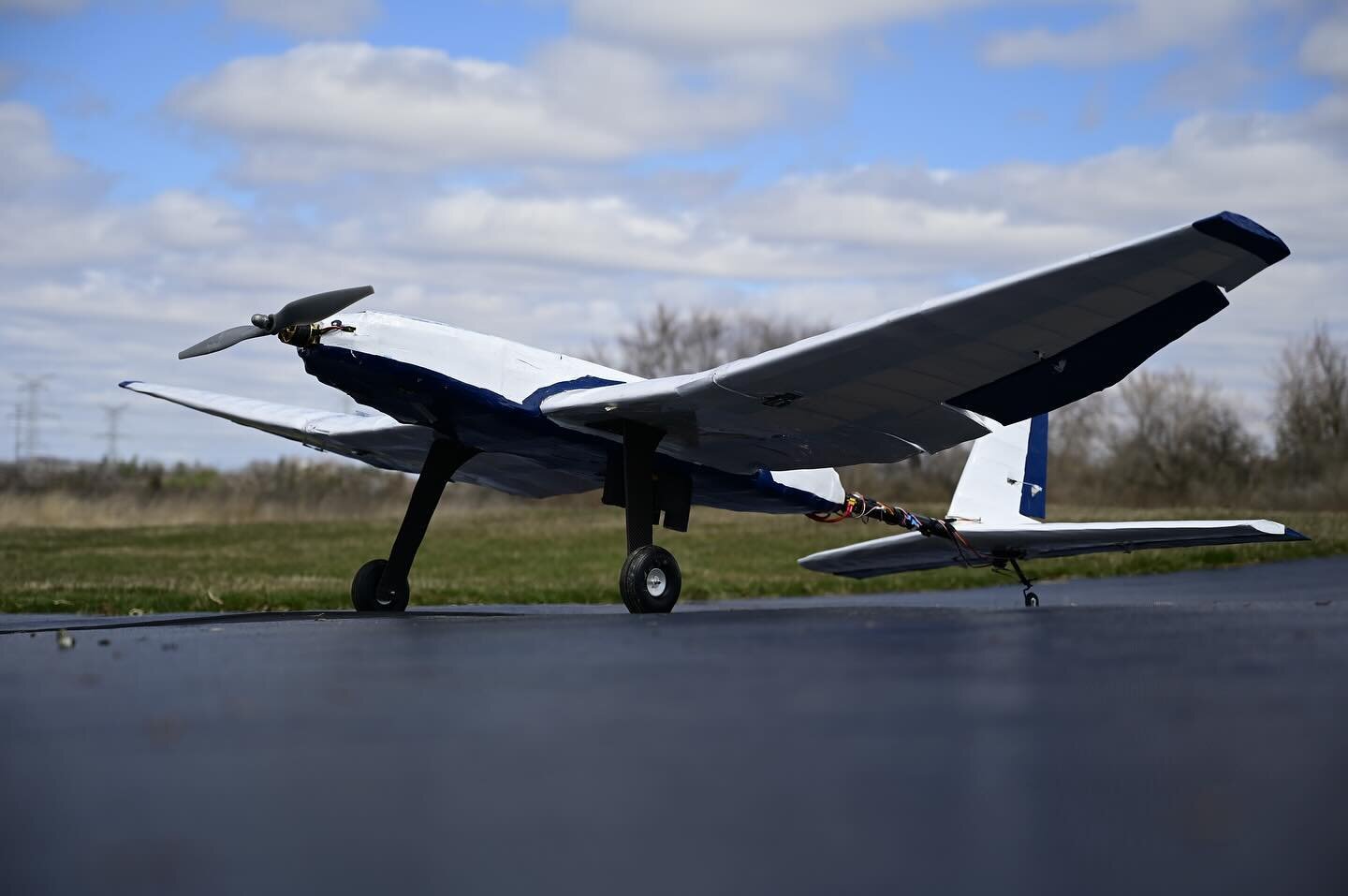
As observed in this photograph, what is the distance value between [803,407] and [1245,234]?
12.0ft

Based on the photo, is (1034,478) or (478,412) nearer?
(478,412)

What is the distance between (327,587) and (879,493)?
37561 millimetres

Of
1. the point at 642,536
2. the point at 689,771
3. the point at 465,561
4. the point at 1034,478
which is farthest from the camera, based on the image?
the point at 465,561

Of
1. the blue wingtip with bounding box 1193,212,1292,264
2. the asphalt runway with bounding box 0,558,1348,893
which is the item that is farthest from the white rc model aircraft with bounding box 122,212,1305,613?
the asphalt runway with bounding box 0,558,1348,893

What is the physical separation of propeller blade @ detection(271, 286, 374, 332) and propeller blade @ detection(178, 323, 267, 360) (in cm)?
49

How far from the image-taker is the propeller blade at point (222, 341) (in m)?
10.8

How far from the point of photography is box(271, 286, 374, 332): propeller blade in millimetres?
10141

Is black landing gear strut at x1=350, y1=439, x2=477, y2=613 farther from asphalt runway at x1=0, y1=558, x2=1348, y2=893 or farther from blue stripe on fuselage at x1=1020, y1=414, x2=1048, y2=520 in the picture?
blue stripe on fuselage at x1=1020, y1=414, x2=1048, y2=520

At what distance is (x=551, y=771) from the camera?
327 cm

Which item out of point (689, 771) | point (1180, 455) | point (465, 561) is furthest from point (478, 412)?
point (1180, 455)

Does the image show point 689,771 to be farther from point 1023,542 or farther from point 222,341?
point 1023,542

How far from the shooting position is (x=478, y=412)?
10961mm

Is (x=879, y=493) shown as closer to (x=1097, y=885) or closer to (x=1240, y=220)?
(x=1240, y=220)

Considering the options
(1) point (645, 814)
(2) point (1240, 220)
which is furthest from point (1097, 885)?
(2) point (1240, 220)
